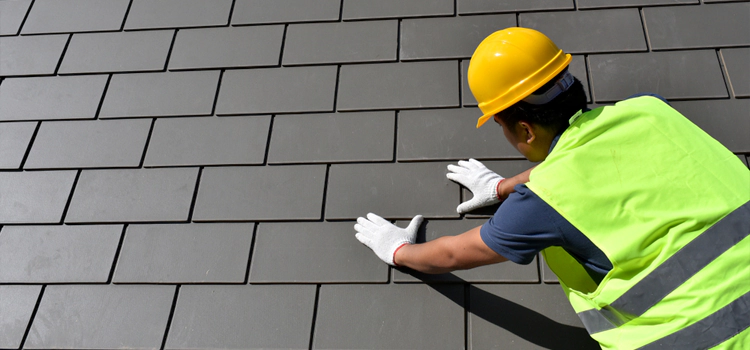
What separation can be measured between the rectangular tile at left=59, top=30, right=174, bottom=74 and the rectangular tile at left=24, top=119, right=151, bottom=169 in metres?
0.33

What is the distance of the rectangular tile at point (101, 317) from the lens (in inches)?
79.7

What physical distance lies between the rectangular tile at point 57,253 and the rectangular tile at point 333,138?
821 millimetres

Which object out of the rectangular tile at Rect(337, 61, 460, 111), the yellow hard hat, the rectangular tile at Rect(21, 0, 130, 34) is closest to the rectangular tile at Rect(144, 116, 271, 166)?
the rectangular tile at Rect(337, 61, 460, 111)

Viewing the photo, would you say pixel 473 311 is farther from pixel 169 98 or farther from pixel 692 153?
pixel 169 98

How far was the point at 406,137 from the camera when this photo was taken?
2.26 meters

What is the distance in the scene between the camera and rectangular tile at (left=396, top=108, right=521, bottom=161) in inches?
87.0

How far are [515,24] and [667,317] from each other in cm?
161

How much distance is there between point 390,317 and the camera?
194 centimetres

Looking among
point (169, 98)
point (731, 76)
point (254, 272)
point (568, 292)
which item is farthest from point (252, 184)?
point (731, 76)

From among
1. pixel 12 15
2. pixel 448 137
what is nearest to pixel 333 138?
pixel 448 137

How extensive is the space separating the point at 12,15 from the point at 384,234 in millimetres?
2541

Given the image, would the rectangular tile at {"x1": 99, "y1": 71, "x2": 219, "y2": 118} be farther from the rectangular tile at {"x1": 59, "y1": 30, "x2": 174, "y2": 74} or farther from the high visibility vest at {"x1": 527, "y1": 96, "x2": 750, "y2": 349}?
the high visibility vest at {"x1": 527, "y1": 96, "x2": 750, "y2": 349}

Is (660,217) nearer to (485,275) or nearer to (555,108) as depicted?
(555,108)

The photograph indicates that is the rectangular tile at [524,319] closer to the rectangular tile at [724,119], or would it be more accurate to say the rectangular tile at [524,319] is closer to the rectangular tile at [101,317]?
the rectangular tile at [724,119]
